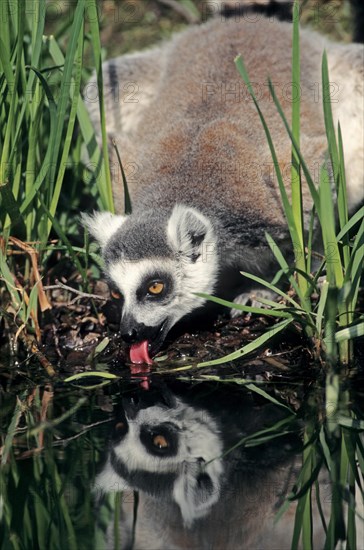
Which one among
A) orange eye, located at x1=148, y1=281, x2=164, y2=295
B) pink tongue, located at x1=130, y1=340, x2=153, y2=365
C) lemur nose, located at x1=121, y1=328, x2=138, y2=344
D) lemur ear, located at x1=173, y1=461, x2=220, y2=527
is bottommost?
lemur ear, located at x1=173, y1=461, x2=220, y2=527

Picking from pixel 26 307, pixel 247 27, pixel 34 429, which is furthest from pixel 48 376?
pixel 247 27

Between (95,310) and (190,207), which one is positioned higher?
(190,207)

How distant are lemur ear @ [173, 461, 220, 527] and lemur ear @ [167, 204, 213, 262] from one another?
5.37 ft

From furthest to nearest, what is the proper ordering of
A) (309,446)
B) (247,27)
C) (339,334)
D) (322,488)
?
(247,27) < (339,334) < (309,446) < (322,488)

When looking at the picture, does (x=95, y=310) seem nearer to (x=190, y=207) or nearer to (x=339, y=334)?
(x=190, y=207)

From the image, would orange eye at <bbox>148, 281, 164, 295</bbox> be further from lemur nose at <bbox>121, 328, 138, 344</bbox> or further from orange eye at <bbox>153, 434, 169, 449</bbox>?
orange eye at <bbox>153, 434, 169, 449</bbox>

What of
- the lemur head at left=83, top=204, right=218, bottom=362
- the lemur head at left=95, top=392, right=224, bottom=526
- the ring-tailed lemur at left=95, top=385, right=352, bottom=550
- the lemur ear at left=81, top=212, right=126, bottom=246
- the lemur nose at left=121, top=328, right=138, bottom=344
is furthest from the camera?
the lemur ear at left=81, top=212, right=126, bottom=246

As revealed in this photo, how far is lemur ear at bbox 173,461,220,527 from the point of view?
3051 millimetres

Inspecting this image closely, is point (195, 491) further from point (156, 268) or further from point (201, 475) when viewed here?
point (156, 268)

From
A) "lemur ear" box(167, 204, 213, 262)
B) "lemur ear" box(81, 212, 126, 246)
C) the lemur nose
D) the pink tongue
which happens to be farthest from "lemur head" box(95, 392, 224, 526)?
"lemur ear" box(81, 212, 126, 246)

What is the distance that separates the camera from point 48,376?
469 cm

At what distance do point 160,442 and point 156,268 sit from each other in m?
1.32

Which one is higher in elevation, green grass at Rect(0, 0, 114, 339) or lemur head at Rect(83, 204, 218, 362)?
green grass at Rect(0, 0, 114, 339)

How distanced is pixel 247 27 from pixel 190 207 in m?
1.83
